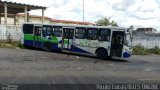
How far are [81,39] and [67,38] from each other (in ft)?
4.98

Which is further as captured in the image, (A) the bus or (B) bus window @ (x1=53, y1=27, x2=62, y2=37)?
(B) bus window @ (x1=53, y1=27, x2=62, y2=37)

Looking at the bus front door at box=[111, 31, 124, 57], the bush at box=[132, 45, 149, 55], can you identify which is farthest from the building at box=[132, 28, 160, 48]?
the bus front door at box=[111, 31, 124, 57]

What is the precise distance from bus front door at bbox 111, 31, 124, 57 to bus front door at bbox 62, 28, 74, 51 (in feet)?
13.5

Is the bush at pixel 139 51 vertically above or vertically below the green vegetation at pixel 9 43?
below

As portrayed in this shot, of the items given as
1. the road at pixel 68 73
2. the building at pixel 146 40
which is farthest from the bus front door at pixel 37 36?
the building at pixel 146 40

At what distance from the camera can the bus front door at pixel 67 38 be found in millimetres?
29297

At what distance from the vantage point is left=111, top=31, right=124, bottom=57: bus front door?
26.6 metres

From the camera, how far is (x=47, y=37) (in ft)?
102

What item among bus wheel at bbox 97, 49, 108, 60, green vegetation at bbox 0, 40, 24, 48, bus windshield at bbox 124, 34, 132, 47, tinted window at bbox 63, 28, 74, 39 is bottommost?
bus wheel at bbox 97, 49, 108, 60

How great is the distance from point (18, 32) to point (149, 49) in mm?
15761

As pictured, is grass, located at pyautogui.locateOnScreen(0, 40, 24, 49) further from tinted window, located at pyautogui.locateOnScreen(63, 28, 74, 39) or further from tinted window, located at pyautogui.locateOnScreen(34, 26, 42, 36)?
tinted window, located at pyautogui.locateOnScreen(63, 28, 74, 39)

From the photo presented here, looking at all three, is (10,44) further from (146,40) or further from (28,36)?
(146,40)

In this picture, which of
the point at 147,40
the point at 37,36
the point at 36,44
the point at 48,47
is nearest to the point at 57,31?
the point at 48,47

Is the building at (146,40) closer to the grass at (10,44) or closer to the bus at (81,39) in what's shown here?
the bus at (81,39)
